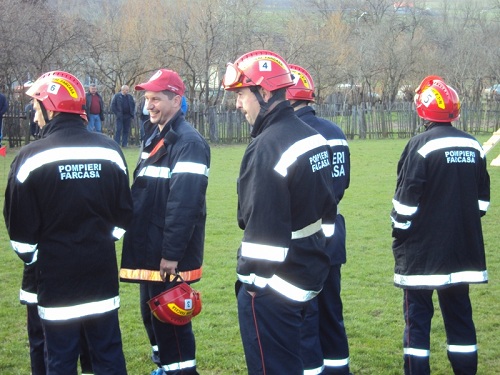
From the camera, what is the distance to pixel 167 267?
536 cm

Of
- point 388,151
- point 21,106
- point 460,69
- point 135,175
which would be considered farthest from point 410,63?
point 135,175

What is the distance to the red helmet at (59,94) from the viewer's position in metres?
4.91

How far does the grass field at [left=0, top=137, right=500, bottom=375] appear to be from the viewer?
6.36m

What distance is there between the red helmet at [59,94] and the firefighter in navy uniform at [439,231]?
93.2 inches

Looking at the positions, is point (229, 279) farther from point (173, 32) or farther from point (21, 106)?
point (173, 32)

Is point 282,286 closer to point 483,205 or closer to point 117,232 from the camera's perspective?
point 117,232

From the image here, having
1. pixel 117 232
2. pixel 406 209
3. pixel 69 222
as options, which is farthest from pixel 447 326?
pixel 69 222

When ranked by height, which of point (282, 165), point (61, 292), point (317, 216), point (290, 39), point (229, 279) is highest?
point (290, 39)

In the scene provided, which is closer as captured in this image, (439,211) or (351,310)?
(439,211)

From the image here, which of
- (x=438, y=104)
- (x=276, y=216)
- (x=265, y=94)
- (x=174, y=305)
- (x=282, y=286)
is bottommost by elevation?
(x=174, y=305)

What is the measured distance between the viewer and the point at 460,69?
46.1 m

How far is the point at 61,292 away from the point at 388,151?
21574mm

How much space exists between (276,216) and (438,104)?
215cm

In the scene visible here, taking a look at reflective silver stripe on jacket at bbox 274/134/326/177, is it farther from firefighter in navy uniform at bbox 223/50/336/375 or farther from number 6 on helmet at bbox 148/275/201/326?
number 6 on helmet at bbox 148/275/201/326
